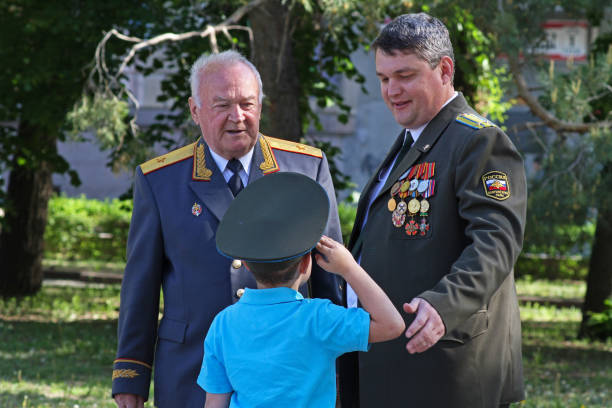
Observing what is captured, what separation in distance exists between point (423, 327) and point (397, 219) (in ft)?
1.84

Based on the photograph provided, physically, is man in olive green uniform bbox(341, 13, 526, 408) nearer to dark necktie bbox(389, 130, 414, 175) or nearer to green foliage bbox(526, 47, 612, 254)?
dark necktie bbox(389, 130, 414, 175)

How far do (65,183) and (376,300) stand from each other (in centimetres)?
2216

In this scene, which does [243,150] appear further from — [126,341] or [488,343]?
[488,343]

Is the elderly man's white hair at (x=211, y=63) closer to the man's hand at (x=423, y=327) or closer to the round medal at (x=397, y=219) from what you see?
the round medal at (x=397, y=219)

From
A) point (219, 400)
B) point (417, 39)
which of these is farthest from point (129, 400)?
point (417, 39)

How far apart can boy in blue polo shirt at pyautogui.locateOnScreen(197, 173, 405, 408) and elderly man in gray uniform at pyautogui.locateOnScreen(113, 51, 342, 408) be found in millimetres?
596

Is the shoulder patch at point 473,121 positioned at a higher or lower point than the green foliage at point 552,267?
higher

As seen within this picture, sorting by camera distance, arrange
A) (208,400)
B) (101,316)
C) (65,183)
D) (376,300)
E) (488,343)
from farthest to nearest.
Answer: (65,183) < (101,316) < (488,343) < (208,400) < (376,300)

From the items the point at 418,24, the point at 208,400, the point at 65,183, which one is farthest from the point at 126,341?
the point at 65,183

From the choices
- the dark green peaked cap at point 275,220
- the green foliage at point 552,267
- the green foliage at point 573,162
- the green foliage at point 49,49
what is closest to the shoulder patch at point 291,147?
the dark green peaked cap at point 275,220

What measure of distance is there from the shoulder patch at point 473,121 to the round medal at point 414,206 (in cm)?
30

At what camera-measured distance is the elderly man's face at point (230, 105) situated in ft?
9.59

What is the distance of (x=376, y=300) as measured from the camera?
7.02 feet

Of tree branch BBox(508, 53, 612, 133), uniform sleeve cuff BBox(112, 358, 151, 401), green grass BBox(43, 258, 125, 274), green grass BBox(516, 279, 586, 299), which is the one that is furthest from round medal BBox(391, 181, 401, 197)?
green grass BBox(43, 258, 125, 274)
